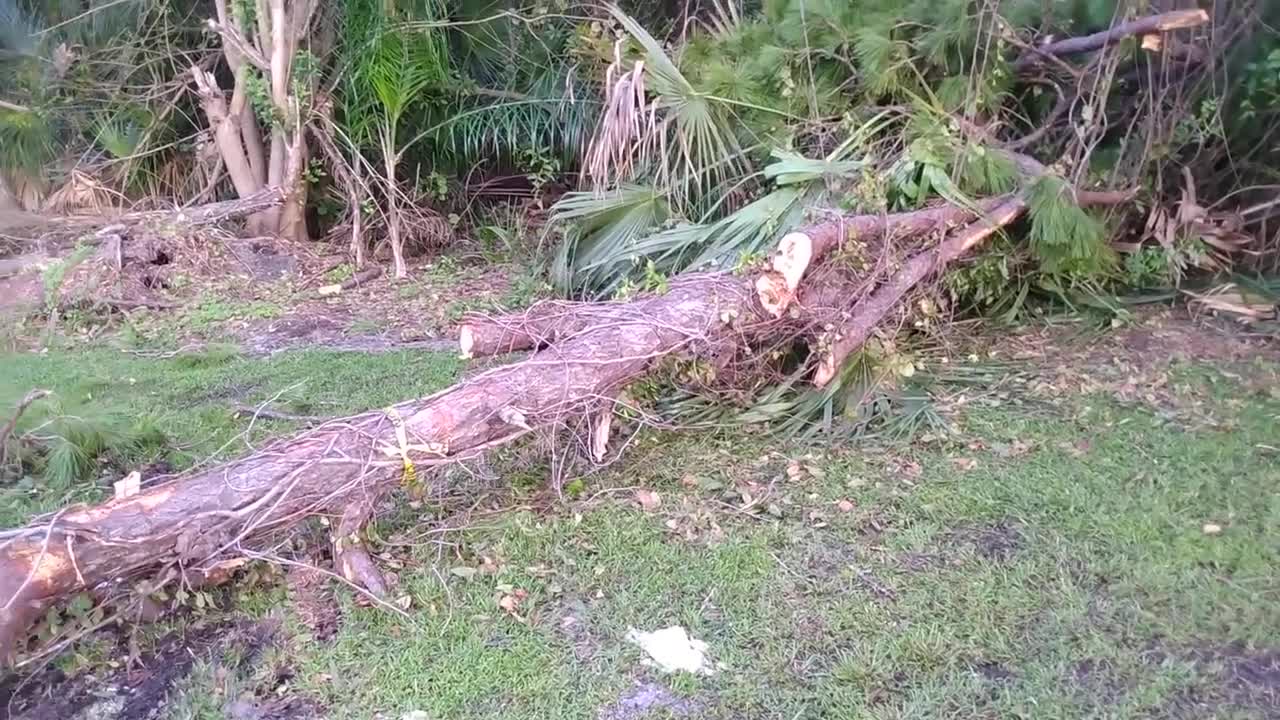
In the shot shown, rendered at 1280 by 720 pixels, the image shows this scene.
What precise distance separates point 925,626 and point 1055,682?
377mm

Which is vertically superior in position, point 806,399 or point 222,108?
point 222,108

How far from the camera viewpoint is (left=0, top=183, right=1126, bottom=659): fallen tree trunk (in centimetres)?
263

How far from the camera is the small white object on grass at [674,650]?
267 centimetres

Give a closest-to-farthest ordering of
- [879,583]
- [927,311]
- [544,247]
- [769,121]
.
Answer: [879,583]
[927,311]
[769,121]
[544,247]

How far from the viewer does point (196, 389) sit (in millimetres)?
4938

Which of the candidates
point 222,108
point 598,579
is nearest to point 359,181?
point 222,108

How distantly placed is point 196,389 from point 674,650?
3319mm

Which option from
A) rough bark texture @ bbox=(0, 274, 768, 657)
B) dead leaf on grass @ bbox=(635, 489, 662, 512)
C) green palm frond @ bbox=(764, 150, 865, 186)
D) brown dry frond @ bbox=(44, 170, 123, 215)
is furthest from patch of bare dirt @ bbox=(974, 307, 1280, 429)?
brown dry frond @ bbox=(44, 170, 123, 215)

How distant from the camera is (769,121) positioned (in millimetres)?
5207

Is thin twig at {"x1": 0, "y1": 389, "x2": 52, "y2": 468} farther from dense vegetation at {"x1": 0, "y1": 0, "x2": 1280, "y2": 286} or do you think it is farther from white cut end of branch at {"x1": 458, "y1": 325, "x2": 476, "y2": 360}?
dense vegetation at {"x1": 0, "y1": 0, "x2": 1280, "y2": 286}

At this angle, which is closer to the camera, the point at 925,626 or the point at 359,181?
the point at 925,626

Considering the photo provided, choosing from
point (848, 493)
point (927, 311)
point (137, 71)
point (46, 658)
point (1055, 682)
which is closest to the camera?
point (1055, 682)

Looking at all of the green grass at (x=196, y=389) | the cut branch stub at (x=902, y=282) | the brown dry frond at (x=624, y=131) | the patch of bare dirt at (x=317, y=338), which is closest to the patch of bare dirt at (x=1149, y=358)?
the cut branch stub at (x=902, y=282)

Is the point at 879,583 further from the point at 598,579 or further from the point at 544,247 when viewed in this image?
the point at 544,247
